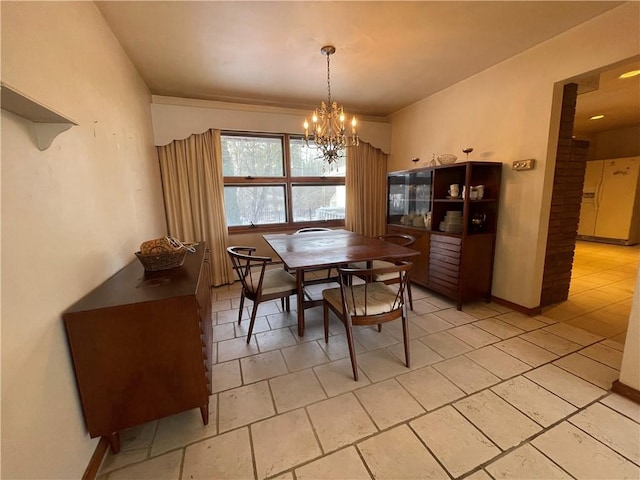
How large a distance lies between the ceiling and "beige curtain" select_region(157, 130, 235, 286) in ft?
2.08

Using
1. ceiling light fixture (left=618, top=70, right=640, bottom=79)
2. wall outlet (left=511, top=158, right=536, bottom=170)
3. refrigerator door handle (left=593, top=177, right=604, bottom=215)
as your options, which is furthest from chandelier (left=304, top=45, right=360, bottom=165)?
refrigerator door handle (left=593, top=177, right=604, bottom=215)

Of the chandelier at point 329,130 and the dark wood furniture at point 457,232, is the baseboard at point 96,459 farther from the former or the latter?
the dark wood furniture at point 457,232

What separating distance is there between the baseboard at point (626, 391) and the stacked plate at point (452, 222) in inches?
61.0

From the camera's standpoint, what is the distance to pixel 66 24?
130cm

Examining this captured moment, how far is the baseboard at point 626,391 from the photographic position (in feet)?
4.96

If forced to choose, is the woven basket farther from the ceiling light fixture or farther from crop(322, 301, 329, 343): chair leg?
the ceiling light fixture

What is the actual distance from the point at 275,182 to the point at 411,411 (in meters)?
3.21

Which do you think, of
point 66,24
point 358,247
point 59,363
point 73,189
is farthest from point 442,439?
point 66,24

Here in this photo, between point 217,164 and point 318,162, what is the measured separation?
151 cm

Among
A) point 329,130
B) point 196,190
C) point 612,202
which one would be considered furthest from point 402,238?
point 612,202

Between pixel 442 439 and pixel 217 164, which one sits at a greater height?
pixel 217 164

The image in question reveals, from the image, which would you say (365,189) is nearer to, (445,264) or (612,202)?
(445,264)

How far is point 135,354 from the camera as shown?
1184mm

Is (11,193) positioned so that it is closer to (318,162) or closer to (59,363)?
(59,363)
